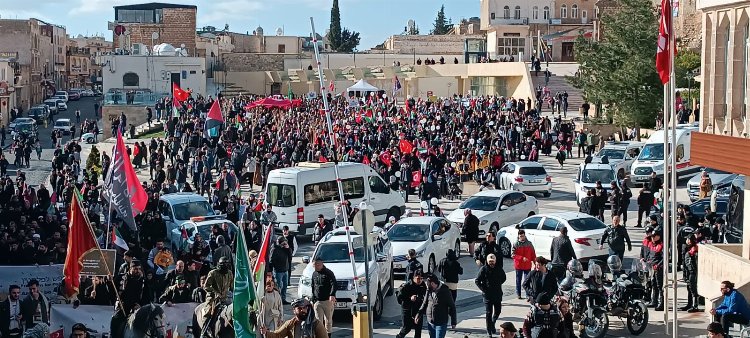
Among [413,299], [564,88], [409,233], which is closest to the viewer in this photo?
[413,299]

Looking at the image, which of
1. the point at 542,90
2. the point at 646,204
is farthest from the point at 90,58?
the point at 646,204

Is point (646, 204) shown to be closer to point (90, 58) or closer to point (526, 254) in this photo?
point (526, 254)

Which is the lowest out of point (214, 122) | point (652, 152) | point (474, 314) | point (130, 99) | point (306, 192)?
point (474, 314)

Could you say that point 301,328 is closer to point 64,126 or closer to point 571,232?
point 571,232

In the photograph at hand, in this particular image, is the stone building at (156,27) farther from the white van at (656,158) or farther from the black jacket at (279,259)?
the black jacket at (279,259)

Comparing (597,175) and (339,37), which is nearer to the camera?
(597,175)

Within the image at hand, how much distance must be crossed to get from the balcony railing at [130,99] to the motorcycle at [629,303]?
61.1 meters

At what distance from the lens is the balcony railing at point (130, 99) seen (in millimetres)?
75875

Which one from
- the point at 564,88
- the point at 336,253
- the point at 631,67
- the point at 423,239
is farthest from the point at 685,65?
the point at 336,253

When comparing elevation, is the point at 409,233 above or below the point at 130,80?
below

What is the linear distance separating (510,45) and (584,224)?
249ft

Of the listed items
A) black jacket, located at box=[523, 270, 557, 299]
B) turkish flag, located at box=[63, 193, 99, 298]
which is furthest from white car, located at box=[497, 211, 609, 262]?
turkish flag, located at box=[63, 193, 99, 298]

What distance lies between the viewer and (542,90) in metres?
64.1

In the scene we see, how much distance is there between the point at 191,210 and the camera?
2698 cm
